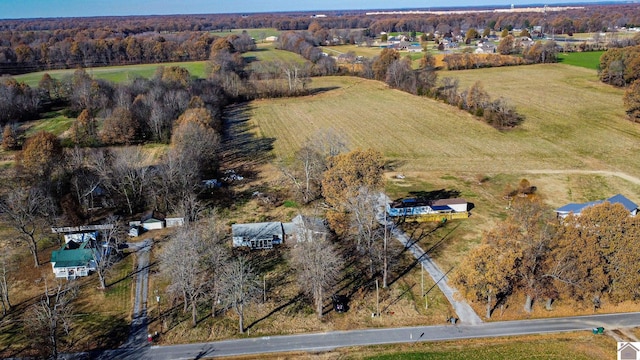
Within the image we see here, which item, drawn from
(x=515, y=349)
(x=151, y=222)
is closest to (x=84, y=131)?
(x=151, y=222)

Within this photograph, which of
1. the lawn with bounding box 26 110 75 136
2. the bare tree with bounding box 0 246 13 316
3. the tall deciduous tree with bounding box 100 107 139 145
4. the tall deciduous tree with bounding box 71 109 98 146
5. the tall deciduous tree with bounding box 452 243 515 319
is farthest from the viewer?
the lawn with bounding box 26 110 75 136

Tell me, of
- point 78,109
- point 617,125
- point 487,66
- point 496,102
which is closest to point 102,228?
point 78,109

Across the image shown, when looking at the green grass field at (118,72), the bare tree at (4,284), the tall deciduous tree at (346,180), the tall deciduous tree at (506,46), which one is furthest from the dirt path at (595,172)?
the tall deciduous tree at (506,46)

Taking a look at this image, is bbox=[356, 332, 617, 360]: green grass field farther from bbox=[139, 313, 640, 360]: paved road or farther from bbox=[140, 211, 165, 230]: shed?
bbox=[140, 211, 165, 230]: shed

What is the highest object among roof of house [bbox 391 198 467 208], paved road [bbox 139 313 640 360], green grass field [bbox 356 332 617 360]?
roof of house [bbox 391 198 467 208]

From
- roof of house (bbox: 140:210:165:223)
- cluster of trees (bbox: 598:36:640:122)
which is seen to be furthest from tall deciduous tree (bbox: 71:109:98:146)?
cluster of trees (bbox: 598:36:640:122)

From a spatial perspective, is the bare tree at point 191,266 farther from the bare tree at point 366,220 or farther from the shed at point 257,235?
the bare tree at point 366,220

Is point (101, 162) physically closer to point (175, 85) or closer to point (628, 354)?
point (175, 85)
